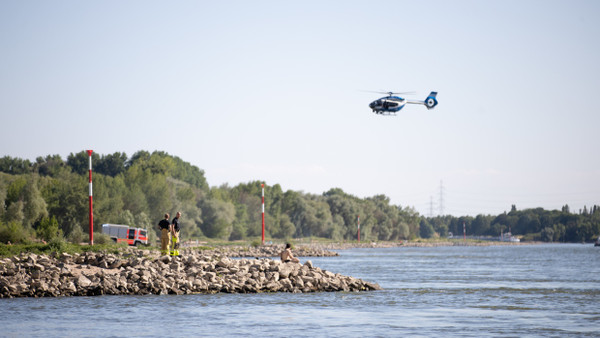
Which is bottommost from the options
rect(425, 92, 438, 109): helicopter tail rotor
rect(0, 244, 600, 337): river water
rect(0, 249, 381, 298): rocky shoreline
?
rect(0, 244, 600, 337): river water

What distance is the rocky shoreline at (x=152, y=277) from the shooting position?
99.1 ft

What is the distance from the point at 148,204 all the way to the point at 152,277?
7983cm

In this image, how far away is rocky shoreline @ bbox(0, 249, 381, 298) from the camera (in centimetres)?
3020

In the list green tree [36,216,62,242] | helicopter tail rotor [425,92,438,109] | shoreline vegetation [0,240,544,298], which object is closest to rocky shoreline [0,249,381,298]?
shoreline vegetation [0,240,544,298]

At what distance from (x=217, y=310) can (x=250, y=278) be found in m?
6.64

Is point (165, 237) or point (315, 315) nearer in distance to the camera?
point (315, 315)

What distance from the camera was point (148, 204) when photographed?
361 ft

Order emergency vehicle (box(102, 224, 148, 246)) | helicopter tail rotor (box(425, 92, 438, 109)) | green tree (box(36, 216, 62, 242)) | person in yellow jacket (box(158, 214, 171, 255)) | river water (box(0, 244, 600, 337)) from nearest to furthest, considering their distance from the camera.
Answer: river water (box(0, 244, 600, 337)) < person in yellow jacket (box(158, 214, 171, 255)) < green tree (box(36, 216, 62, 242)) < helicopter tail rotor (box(425, 92, 438, 109)) < emergency vehicle (box(102, 224, 148, 246))

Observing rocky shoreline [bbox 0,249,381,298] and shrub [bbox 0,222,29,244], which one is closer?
rocky shoreline [bbox 0,249,381,298]

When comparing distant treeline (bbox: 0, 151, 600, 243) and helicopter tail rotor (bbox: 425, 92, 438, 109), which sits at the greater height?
helicopter tail rotor (bbox: 425, 92, 438, 109)

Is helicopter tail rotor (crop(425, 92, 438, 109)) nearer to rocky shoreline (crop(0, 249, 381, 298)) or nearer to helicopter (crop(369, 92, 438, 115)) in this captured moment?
helicopter (crop(369, 92, 438, 115))

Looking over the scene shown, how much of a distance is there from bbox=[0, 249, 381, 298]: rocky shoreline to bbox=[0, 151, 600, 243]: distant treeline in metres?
17.8

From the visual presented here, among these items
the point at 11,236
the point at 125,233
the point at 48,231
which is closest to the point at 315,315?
the point at 11,236

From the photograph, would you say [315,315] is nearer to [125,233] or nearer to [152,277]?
[152,277]
